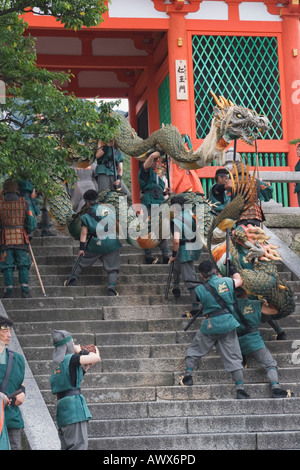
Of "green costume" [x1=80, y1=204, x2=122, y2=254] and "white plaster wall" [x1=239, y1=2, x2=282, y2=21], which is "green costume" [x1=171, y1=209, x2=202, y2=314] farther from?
"white plaster wall" [x1=239, y1=2, x2=282, y2=21]

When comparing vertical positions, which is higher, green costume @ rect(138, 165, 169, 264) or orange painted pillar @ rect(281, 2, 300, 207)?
orange painted pillar @ rect(281, 2, 300, 207)

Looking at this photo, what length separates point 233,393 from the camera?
1038 cm

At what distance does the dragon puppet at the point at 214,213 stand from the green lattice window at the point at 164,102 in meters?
3.46

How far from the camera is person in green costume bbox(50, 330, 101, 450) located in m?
8.39

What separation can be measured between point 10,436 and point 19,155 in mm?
3947

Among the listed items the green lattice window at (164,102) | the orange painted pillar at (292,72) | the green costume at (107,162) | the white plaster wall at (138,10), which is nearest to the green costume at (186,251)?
the green costume at (107,162)

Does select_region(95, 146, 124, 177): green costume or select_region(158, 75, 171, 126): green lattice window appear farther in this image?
select_region(158, 75, 171, 126): green lattice window

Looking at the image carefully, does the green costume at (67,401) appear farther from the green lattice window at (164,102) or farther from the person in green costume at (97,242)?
the green lattice window at (164,102)

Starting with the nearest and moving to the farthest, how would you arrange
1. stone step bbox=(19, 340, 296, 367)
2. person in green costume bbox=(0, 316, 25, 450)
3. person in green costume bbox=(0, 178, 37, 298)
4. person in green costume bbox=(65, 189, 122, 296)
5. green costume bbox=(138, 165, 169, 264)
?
person in green costume bbox=(0, 316, 25, 450) → stone step bbox=(19, 340, 296, 367) → person in green costume bbox=(0, 178, 37, 298) → person in green costume bbox=(65, 189, 122, 296) → green costume bbox=(138, 165, 169, 264)

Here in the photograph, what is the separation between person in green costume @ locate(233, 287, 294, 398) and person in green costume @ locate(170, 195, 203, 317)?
1.10 meters

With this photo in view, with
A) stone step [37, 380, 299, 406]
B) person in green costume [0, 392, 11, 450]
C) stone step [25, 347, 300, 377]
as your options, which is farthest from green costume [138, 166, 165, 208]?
person in green costume [0, 392, 11, 450]

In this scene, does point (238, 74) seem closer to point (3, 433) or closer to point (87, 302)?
point (87, 302)
